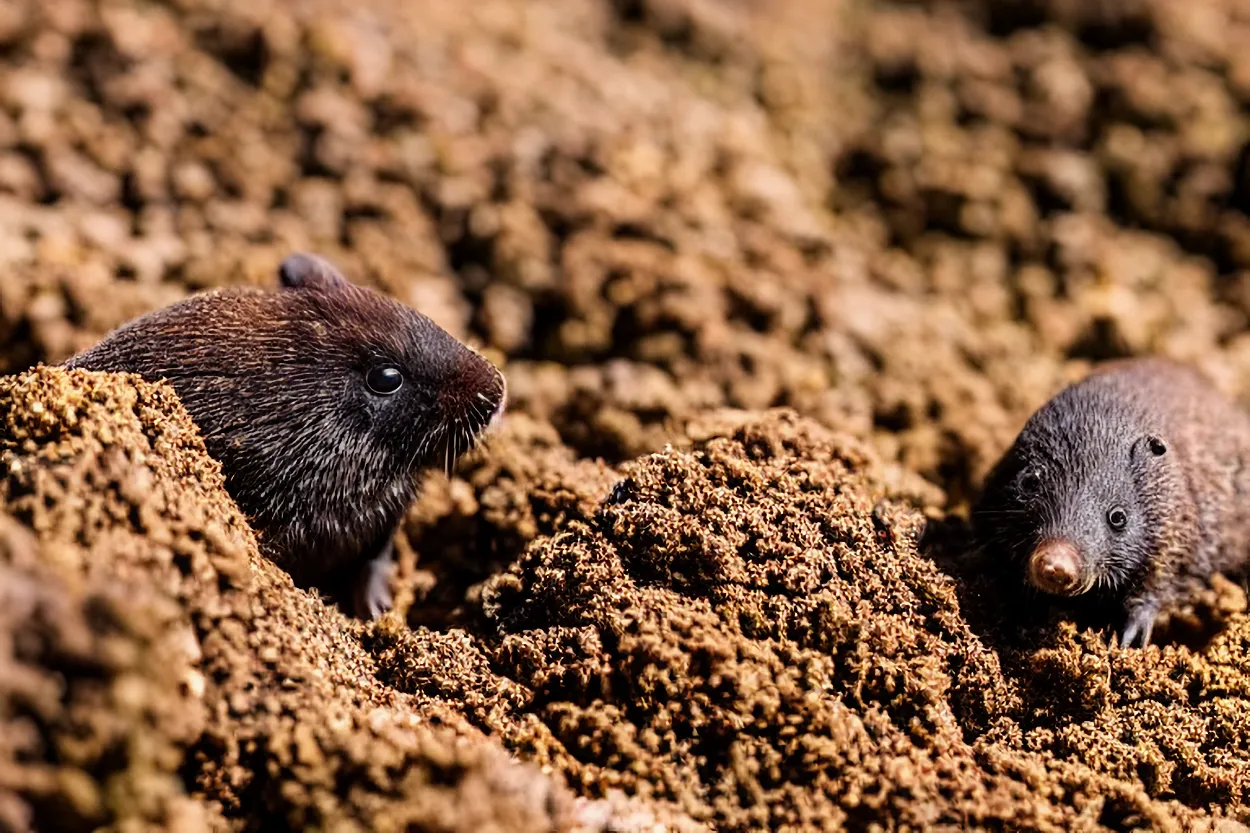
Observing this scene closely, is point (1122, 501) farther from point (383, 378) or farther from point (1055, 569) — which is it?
point (383, 378)

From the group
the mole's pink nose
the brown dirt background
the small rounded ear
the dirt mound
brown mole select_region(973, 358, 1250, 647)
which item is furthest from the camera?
the small rounded ear

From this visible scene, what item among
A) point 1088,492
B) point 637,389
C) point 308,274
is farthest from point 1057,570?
point 308,274

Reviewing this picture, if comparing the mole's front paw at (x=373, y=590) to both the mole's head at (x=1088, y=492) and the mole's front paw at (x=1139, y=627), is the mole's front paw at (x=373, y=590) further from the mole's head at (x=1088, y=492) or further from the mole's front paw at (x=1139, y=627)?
the mole's front paw at (x=1139, y=627)

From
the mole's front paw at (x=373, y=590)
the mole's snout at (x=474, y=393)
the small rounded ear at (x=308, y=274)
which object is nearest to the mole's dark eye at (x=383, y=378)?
the mole's snout at (x=474, y=393)

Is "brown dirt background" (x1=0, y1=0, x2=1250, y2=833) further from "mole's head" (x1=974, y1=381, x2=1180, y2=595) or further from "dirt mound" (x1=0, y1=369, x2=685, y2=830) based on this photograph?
Answer: "mole's head" (x1=974, y1=381, x2=1180, y2=595)

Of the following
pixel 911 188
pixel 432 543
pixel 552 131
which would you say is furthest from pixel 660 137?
pixel 432 543

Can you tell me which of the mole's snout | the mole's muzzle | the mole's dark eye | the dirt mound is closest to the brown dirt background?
the dirt mound
